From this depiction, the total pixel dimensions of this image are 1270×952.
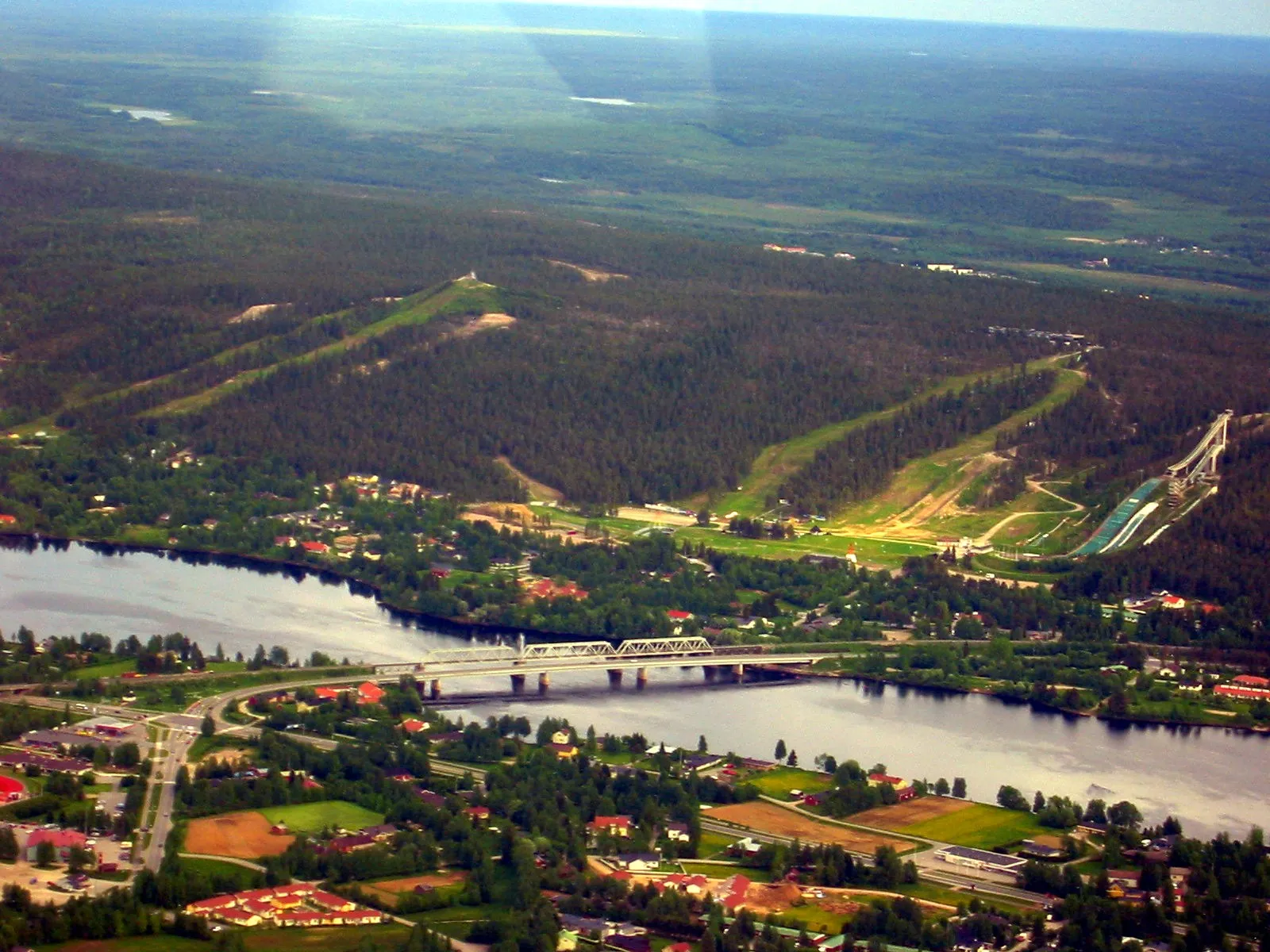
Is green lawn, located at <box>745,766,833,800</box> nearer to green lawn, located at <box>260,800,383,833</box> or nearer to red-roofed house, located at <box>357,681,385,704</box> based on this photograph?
green lawn, located at <box>260,800,383,833</box>

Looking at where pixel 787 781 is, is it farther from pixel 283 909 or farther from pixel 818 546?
pixel 818 546

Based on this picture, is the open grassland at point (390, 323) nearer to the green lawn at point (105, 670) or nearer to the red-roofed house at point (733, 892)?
the green lawn at point (105, 670)

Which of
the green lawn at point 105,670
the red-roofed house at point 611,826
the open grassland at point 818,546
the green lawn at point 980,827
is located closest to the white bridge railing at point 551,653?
the green lawn at point 105,670

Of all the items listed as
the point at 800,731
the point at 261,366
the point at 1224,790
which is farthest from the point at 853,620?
the point at 261,366

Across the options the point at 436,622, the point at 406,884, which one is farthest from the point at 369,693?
the point at 406,884

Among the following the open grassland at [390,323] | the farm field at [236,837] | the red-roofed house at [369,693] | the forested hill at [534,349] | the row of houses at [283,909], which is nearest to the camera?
the row of houses at [283,909]

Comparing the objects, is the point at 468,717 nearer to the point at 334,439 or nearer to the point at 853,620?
the point at 853,620

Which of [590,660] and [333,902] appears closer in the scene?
[333,902]
